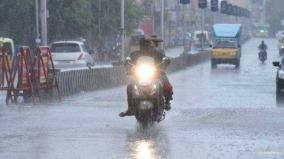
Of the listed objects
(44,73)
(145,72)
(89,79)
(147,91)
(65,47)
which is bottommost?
(89,79)

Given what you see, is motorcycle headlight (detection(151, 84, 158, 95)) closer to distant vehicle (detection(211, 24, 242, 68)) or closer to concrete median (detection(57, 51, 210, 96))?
concrete median (detection(57, 51, 210, 96))

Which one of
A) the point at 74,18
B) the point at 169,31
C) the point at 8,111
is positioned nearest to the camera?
the point at 8,111

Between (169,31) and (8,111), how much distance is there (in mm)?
94179

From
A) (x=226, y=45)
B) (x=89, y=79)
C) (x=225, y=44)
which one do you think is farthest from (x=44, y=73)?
(x=225, y=44)

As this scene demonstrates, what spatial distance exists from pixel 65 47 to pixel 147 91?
2460 cm

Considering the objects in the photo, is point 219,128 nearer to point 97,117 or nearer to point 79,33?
point 97,117

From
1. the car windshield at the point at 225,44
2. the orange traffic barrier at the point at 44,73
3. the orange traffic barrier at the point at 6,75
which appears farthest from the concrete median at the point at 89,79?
the car windshield at the point at 225,44

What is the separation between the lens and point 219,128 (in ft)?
51.7

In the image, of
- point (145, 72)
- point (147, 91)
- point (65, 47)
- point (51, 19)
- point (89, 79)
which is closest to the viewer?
point (147, 91)

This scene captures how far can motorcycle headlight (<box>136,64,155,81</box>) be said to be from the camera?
15852 millimetres

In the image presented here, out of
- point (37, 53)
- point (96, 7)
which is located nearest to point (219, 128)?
point (37, 53)

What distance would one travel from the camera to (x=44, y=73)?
24.3 m

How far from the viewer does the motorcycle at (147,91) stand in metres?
15.7

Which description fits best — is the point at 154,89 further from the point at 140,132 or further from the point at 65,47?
the point at 65,47
